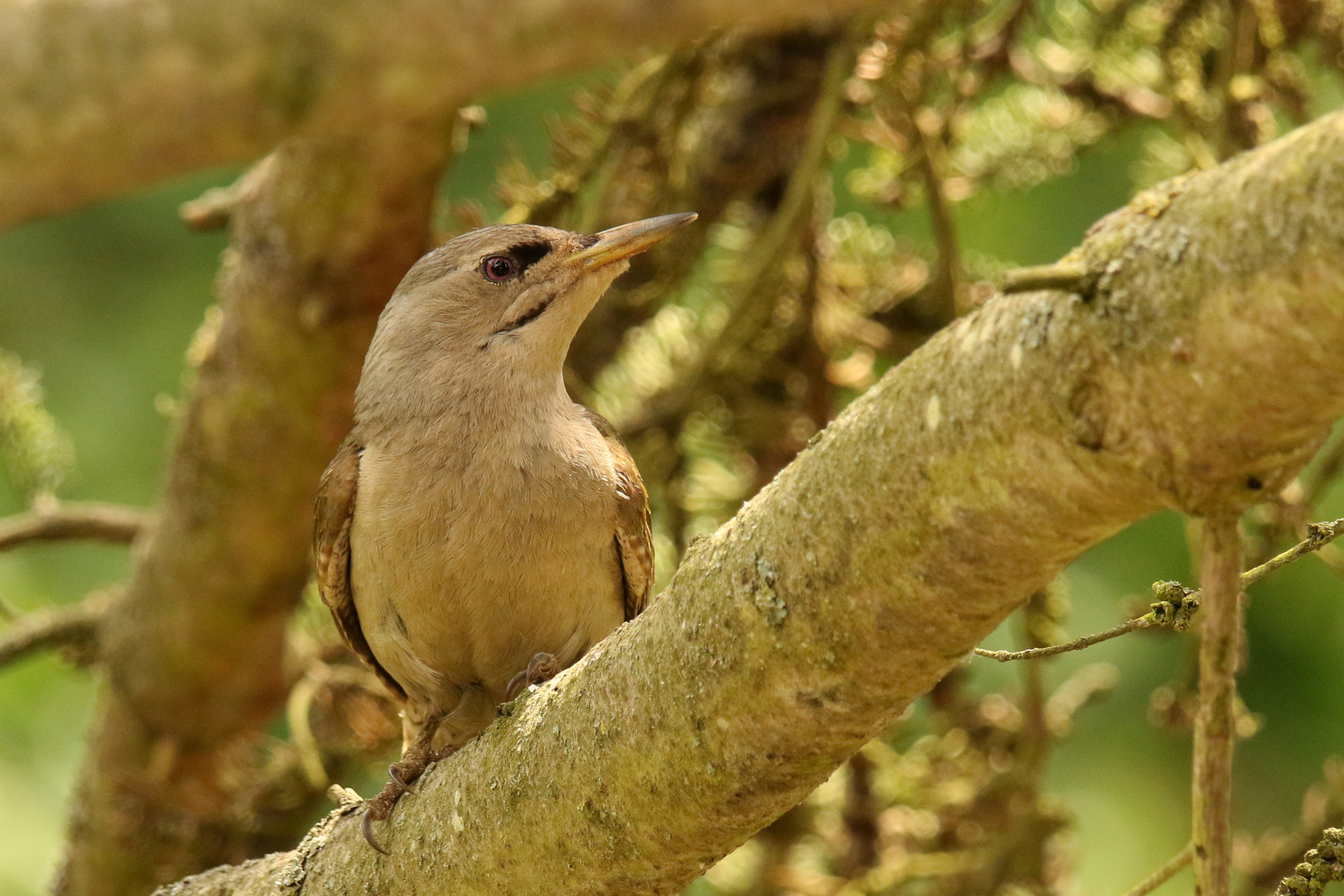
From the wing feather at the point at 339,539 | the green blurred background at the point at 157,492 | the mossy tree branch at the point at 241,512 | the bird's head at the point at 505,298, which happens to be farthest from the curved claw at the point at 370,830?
the green blurred background at the point at 157,492

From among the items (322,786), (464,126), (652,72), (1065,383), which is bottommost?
(322,786)

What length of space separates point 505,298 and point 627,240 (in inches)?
15.5

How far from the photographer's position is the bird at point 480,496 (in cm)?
332

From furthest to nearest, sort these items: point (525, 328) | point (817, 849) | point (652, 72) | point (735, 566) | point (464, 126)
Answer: point (817, 849) → point (464, 126) → point (652, 72) → point (525, 328) → point (735, 566)

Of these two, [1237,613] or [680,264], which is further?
[680,264]

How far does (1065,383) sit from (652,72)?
269cm

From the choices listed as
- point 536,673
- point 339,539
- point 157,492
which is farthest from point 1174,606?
point 157,492

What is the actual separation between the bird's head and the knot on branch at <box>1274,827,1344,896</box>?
2.31 metres

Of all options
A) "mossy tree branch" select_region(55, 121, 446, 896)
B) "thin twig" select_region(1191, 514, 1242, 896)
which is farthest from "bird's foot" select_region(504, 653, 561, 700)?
"thin twig" select_region(1191, 514, 1242, 896)

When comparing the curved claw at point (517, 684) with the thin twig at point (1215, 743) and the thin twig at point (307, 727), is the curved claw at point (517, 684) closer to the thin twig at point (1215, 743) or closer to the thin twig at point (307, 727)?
the thin twig at point (307, 727)

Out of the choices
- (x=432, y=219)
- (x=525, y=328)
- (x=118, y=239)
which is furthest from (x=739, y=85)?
(x=118, y=239)

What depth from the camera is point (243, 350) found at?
457 centimetres

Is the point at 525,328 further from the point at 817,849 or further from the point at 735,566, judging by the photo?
the point at 817,849

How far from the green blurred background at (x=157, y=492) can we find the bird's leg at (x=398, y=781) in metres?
2.47
